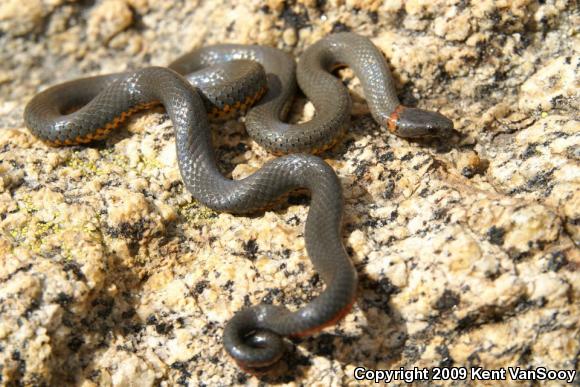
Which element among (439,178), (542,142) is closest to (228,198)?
(439,178)

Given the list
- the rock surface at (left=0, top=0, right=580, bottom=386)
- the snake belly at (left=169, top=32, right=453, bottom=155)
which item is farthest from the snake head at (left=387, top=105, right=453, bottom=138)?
the rock surface at (left=0, top=0, right=580, bottom=386)

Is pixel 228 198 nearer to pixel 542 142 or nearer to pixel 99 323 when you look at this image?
pixel 99 323

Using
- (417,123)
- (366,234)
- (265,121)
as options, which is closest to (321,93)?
(265,121)

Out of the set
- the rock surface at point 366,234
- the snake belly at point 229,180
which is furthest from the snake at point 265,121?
the rock surface at point 366,234

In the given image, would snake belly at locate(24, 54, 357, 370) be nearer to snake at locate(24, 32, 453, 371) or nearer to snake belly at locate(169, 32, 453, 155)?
snake at locate(24, 32, 453, 371)

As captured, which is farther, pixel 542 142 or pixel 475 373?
pixel 542 142

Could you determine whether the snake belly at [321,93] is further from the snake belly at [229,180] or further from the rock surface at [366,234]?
the snake belly at [229,180]
